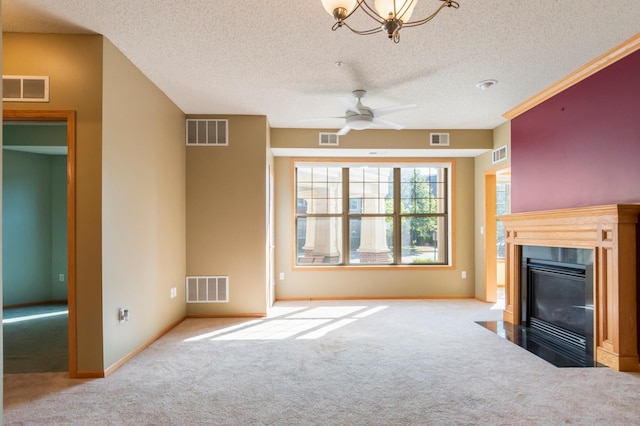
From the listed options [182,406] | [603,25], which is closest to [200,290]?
[182,406]

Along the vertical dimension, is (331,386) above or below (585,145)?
below

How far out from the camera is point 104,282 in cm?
308

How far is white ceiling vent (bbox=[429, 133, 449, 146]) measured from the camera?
5.98 m

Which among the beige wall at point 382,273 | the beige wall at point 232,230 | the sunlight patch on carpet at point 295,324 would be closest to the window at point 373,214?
the beige wall at point 382,273

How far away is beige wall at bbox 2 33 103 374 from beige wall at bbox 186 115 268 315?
2059 mm

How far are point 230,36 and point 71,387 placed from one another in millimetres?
3055

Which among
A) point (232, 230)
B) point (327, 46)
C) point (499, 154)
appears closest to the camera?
point (327, 46)

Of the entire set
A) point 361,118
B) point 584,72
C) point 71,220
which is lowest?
point 71,220

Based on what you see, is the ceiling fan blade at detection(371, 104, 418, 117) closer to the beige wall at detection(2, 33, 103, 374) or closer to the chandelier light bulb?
the chandelier light bulb

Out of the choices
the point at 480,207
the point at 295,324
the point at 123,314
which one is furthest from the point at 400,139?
the point at 123,314

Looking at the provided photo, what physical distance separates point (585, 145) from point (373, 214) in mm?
3481

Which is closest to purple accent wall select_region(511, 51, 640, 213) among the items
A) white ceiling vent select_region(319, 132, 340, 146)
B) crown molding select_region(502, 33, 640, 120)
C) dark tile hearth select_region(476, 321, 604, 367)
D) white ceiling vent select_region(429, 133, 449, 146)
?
crown molding select_region(502, 33, 640, 120)

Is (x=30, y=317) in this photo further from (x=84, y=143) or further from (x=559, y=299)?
(x=559, y=299)

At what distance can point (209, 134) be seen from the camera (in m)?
5.16
